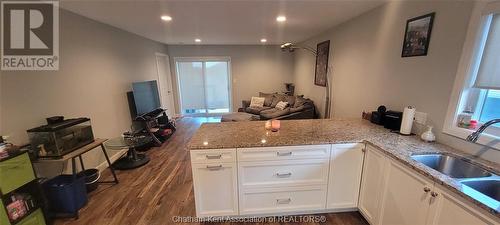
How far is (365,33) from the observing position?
108 inches

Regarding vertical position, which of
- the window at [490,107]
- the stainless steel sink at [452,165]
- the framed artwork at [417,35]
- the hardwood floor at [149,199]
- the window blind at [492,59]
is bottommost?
the hardwood floor at [149,199]

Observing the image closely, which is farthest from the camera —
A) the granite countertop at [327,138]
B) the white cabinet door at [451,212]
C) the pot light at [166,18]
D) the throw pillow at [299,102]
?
the throw pillow at [299,102]

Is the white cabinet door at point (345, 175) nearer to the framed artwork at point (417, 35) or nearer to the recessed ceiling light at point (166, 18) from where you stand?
the framed artwork at point (417, 35)

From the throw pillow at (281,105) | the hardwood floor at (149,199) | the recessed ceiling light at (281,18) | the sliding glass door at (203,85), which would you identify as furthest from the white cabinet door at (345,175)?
the sliding glass door at (203,85)

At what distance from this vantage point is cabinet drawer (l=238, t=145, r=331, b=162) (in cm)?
178

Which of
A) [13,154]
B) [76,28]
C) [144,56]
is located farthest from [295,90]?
[13,154]

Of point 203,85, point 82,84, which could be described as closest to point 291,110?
point 203,85

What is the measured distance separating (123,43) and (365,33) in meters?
4.05

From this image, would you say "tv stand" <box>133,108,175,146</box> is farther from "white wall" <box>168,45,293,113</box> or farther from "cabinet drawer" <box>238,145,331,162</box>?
"cabinet drawer" <box>238,145,331,162</box>

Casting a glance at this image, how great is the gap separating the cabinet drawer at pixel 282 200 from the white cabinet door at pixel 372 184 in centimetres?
37

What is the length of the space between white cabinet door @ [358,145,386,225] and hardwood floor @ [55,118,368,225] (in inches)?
8.2

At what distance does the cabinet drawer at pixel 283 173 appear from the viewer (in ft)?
5.98

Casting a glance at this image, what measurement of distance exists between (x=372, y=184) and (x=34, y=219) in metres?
2.96

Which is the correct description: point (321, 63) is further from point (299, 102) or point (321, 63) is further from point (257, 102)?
point (257, 102)
